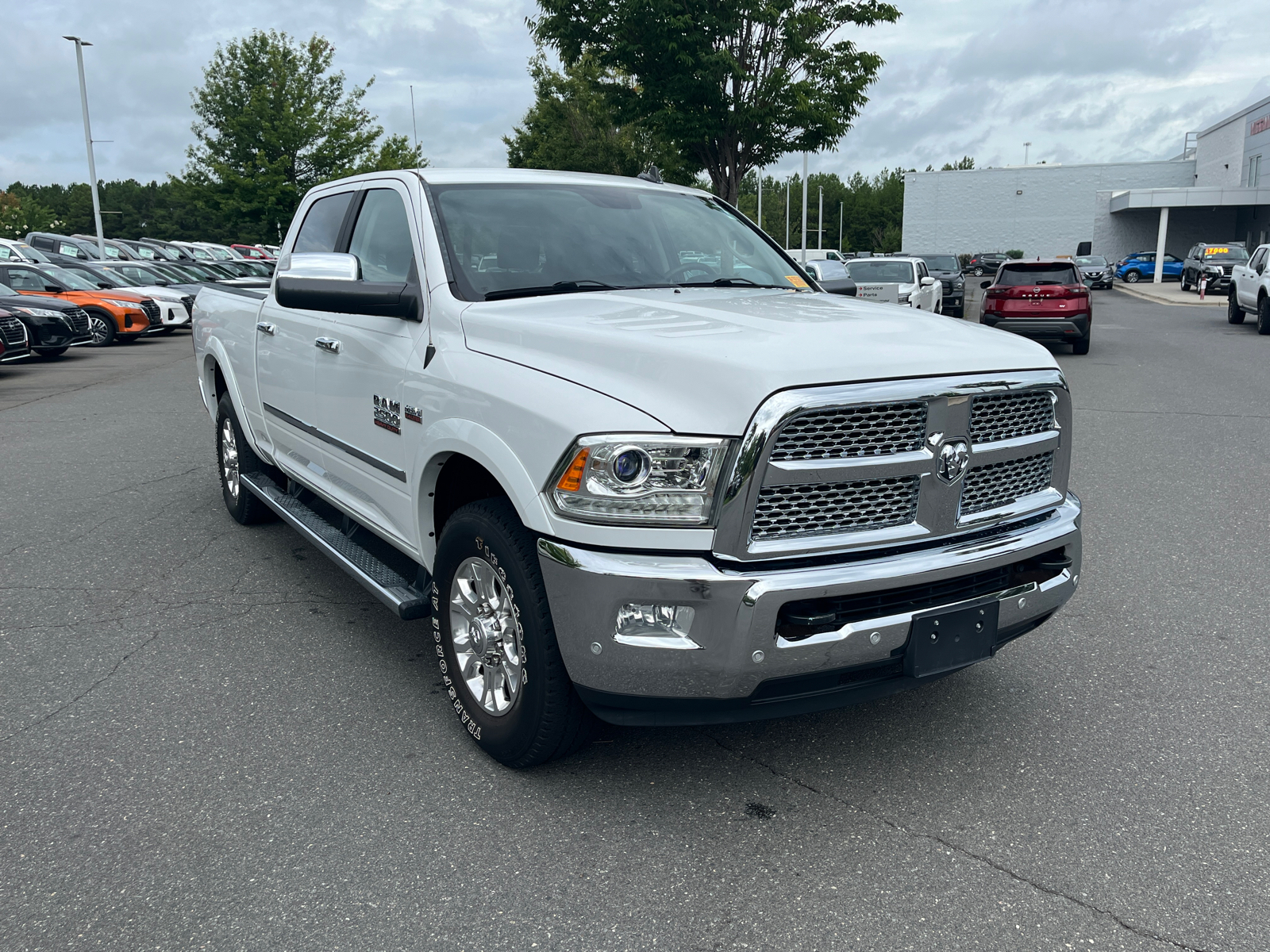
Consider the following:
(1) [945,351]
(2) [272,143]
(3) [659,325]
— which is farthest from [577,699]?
(2) [272,143]

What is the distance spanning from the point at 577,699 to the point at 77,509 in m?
5.15

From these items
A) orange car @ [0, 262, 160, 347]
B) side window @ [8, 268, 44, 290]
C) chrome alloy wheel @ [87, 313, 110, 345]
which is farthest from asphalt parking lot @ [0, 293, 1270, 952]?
side window @ [8, 268, 44, 290]

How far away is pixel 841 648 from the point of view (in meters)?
2.82

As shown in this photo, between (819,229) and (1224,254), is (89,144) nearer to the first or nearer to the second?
(1224,254)

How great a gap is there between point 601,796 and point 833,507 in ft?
3.85

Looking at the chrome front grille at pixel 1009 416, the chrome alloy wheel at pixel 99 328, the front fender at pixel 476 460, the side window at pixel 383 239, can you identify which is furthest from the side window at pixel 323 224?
the chrome alloy wheel at pixel 99 328

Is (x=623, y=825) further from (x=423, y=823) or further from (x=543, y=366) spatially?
(x=543, y=366)

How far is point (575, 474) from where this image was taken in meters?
2.78

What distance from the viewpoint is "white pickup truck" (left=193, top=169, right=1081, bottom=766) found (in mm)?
2734

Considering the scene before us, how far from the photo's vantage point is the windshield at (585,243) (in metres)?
3.90

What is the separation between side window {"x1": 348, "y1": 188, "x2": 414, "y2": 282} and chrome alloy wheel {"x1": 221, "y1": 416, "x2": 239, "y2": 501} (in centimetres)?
217

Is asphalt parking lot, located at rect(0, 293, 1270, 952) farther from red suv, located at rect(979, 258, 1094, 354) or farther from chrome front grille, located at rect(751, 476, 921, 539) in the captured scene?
red suv, located at rect(979, 258, 1094, 354)

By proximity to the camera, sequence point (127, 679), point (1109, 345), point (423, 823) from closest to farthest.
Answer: point (423, 823) < point (127, 679) < point (1109, 345)

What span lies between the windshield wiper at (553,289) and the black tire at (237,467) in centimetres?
267
